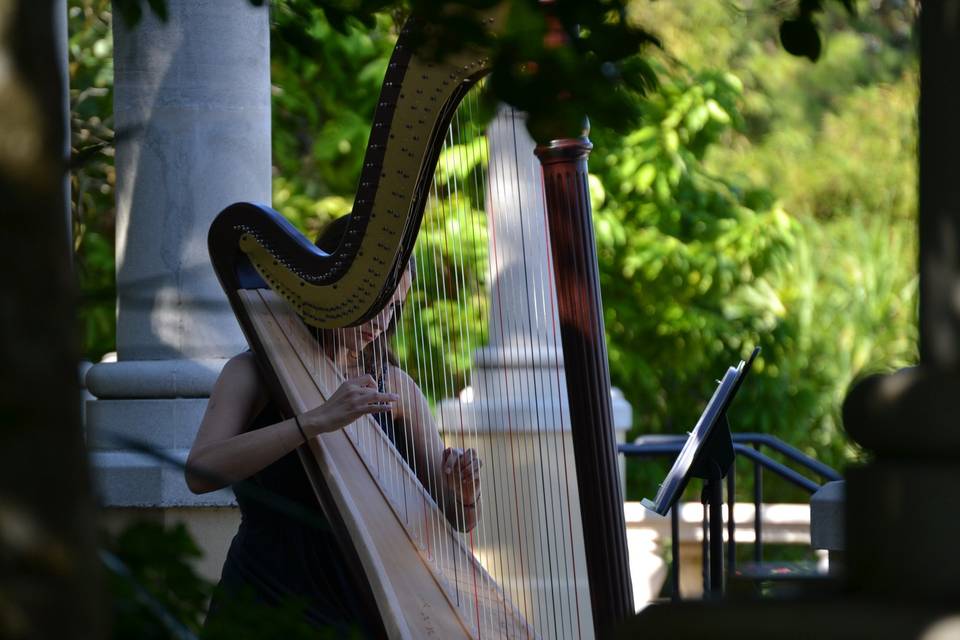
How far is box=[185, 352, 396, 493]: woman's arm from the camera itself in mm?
2840

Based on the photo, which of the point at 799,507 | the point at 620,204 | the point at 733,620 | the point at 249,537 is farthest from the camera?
the point at 620,204

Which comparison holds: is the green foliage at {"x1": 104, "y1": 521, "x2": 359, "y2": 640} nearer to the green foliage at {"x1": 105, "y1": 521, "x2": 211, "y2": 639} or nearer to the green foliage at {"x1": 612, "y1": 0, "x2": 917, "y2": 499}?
the green foliage at {"x1": 105, "y1": 521, "x2": 211, "y2": 639}

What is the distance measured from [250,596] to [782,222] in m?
7.63

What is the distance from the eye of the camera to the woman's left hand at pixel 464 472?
9.78 ft

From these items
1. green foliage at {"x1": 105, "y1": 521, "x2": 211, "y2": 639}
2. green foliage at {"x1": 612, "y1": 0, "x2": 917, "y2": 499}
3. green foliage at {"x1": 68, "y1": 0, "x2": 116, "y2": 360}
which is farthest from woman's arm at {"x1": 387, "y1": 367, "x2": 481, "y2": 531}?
green foliage at {"x1": 68, "y1": 0, "x2": 116, "y2": 360}

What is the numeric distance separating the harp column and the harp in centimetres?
96

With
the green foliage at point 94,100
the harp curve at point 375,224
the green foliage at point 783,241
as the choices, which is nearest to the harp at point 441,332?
the harp curve at point 375,224

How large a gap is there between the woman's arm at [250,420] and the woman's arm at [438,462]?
0.21 metres

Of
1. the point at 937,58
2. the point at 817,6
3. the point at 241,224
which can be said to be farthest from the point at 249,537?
the point at 937,58

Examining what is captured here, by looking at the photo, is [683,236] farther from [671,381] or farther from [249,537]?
[249,537]

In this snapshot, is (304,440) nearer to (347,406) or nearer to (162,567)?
(347,406)

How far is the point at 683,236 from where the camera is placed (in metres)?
8.76

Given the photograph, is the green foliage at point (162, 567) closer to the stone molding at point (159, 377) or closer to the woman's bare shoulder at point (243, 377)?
the woman's bare shoulder at point (243, 377)

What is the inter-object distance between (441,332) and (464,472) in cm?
33
